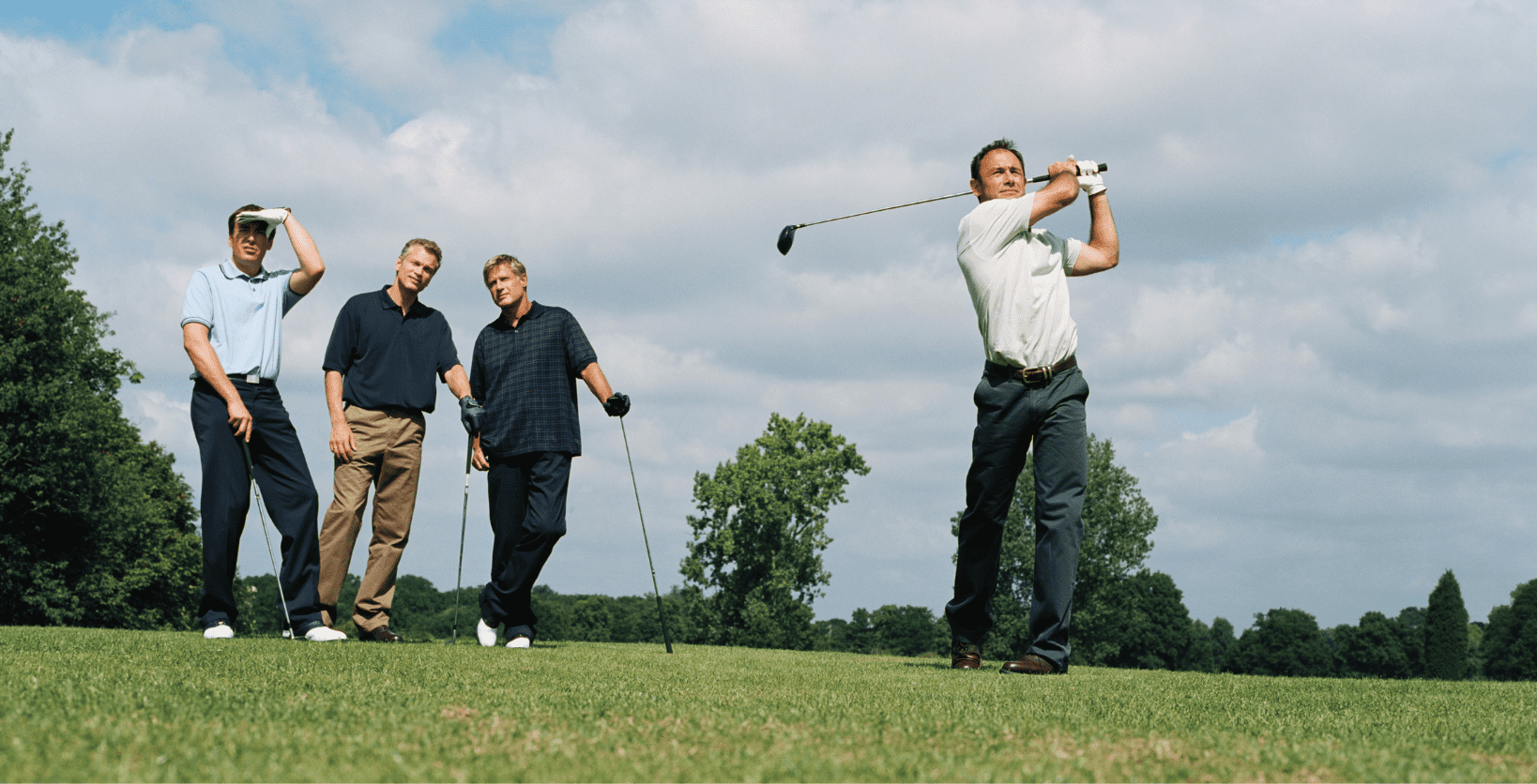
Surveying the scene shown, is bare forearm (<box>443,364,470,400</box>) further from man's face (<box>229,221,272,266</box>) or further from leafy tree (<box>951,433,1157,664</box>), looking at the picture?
leafy tree (<box>951,433,1157,664</box>)

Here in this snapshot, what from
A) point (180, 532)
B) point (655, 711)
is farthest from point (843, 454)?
point (655, 711)

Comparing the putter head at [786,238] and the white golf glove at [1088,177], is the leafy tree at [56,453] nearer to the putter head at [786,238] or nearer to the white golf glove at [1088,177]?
the putter head at [786,238]

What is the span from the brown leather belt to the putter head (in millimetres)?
2469

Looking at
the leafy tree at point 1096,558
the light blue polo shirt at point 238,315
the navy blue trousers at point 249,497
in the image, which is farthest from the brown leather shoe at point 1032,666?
the leafy tree at point 1096,558

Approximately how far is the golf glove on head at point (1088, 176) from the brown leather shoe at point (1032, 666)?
247 centimetres

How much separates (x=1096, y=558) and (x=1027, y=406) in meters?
38.0

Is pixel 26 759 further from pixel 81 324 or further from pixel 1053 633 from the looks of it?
pixel 81 324

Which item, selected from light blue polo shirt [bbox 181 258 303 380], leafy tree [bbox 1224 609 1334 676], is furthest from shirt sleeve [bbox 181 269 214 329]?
leafy tree [bbox 1224 609 1334 676]

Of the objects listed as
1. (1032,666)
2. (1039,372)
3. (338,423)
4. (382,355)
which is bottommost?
(1032,666)

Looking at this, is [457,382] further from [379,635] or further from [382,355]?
[379,635]

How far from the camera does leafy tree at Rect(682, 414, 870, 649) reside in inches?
1495

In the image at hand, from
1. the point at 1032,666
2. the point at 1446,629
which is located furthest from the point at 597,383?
the point at 1446,629

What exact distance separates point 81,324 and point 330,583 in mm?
24654

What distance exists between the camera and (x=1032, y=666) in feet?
17.2
